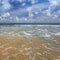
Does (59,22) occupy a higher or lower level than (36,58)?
higher

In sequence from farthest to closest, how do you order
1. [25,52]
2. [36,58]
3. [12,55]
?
[25,52]
[12,55]
[36,58]

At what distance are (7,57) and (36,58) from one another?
1.80 feet

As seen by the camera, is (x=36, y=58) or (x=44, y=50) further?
(x=44, y=50)

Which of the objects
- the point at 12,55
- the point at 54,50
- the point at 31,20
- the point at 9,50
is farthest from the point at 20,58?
the point at 31,20

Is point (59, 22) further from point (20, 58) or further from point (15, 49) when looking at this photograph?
point (20, 58)

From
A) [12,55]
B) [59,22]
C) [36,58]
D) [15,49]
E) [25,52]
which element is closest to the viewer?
[36,58]

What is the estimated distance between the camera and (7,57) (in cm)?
270

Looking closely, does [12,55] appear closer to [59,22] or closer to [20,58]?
[20,58]

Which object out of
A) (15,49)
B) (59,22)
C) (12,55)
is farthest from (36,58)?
(59,22)

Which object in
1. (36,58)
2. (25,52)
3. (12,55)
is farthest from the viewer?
(25,52)

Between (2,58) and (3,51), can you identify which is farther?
(3,51)

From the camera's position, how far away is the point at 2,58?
8.69 feet

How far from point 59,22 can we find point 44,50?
3574 mm

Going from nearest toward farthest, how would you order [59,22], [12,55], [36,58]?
[36,58] → [12,55] → [59,22]
